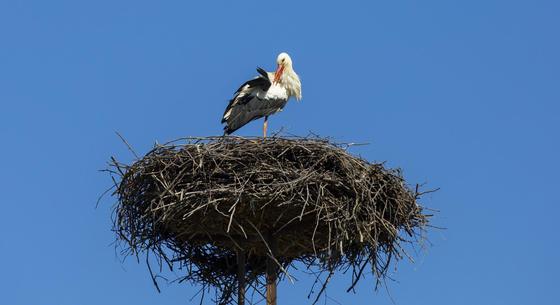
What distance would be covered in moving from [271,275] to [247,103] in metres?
3.14

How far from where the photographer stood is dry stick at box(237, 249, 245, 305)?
463 inches

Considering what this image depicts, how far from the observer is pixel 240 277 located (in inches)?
467

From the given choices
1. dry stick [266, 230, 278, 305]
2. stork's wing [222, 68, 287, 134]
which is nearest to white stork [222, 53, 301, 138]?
stork's wing [222, 68, 287, 134]

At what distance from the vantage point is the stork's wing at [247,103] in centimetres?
1456

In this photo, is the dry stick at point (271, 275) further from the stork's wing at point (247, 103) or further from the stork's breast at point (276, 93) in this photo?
the stork's breast at point (276, 93)

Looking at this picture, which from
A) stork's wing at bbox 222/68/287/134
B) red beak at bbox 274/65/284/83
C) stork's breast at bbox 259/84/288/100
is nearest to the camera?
stork's wing at bbox 222/68/287/134

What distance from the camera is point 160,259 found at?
1157 cm

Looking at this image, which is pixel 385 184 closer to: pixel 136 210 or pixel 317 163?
pixel 317 163

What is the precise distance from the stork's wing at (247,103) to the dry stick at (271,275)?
9.31 feet

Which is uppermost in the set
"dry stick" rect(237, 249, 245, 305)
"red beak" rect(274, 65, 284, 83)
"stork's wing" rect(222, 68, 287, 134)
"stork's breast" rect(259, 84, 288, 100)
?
"red beak" rect(274, 65, 284, 83)

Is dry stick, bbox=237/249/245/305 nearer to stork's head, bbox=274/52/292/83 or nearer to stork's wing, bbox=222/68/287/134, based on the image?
stork's wing, bbox=222/68/287/134

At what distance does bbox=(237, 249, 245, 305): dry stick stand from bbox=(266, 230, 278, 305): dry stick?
223mm

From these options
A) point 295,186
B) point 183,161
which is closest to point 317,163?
point 295,186

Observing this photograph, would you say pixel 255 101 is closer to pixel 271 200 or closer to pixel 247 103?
pixel 247 103
